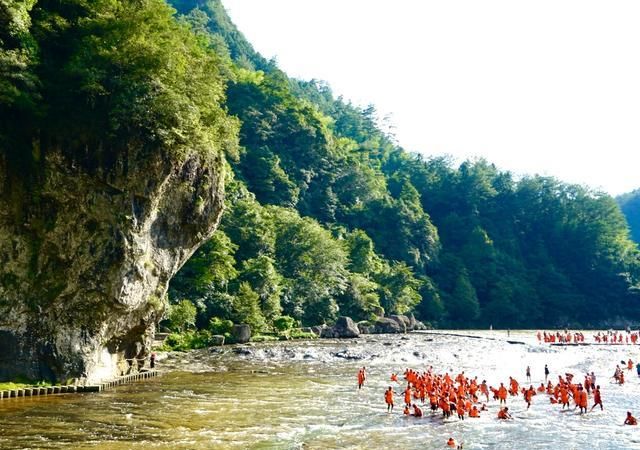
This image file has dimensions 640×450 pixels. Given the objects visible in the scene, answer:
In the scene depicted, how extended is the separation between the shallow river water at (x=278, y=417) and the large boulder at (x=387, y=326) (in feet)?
117

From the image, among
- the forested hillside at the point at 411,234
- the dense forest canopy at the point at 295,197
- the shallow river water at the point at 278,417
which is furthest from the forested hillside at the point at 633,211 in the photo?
the shallow river water at the point at 278,417

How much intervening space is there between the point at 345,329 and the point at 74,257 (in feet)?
147

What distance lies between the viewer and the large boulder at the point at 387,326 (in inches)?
3083

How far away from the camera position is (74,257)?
91.6 feet

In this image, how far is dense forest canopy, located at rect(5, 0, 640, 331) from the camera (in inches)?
1107

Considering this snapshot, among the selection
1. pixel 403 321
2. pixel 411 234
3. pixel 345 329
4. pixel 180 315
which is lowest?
pixel 345 329

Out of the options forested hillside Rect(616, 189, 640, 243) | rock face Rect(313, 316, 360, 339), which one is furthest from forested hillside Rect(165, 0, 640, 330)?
forested hillside Rect(616, 189, 640, 243)

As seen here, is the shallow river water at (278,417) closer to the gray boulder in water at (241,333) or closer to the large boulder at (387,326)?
the gray boulder in water at (241,333)

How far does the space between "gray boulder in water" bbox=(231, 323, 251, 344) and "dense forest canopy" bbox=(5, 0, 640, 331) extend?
2671 millimetres

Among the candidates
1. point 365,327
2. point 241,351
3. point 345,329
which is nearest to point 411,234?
point 365,327

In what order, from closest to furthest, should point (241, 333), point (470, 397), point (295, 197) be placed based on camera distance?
1. point (470, 397)
2. point (241, 333)
3. point (295, 197)

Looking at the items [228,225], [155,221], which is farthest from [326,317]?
[155,221]

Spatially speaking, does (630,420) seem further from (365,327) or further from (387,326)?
(387,326)

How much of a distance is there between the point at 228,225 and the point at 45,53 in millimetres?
43540
